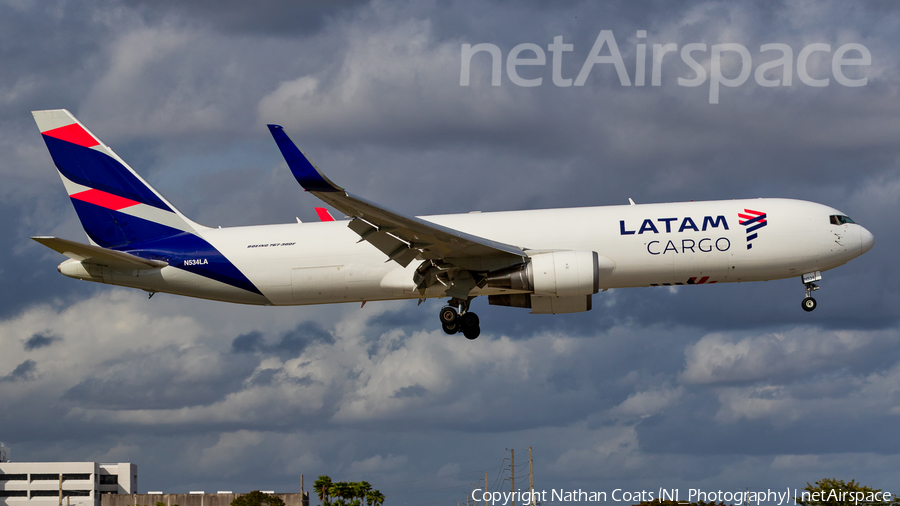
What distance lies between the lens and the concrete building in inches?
7037

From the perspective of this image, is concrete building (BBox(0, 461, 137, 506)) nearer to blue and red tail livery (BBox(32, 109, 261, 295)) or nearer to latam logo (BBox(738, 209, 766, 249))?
blue and red tail livery (BBox(32, 109, 261, 295))

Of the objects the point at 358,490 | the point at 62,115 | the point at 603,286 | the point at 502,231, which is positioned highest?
the point at 62,115

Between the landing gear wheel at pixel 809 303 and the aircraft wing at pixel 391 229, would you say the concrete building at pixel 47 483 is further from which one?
the landing gear wheel at pixel 809 303

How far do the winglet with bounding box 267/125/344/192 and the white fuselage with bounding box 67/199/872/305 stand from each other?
7.96 metres

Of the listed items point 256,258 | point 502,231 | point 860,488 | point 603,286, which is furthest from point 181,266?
point 860,488

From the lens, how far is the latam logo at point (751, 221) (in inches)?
1487

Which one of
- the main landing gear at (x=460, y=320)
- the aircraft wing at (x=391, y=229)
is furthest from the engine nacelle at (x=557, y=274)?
the main landing gear at (x=460, y=320)

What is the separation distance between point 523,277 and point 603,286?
3.83 metres

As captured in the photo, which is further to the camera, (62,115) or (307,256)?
(62,115)

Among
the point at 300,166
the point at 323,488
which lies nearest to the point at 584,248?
the point at 300,166

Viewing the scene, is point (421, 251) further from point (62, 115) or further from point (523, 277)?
point (62, 115)

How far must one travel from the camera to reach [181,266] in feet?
131

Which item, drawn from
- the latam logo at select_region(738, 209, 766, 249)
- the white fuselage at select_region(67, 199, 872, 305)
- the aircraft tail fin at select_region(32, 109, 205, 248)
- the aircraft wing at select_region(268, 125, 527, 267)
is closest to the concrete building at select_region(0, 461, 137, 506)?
the aircraft tail fin at select_region(32, 109, 205, 248)

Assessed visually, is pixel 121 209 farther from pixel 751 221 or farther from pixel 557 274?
pixel 751 221
